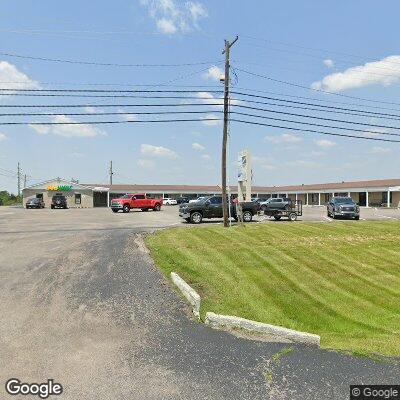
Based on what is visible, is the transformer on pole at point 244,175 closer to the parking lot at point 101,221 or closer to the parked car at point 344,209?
the parking lot at point 101,221

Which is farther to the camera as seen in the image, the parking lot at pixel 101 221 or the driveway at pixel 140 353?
the parking lot at pixel 101 221

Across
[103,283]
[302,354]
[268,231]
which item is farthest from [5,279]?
[268,231]

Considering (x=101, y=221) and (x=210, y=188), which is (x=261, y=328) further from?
(x=210, y=188)

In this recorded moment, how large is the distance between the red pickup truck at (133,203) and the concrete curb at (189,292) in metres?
31.3

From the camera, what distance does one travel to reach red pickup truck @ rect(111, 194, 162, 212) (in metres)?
41.2

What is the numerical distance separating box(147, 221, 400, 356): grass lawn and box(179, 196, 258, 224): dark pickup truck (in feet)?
25.0

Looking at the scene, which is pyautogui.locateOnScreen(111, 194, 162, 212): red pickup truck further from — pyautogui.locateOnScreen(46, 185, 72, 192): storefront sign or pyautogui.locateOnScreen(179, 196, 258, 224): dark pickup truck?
pyautogui.locateOnScreen(46, 185, 72, 192): storefront sign

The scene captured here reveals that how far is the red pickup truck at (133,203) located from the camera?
135 ft

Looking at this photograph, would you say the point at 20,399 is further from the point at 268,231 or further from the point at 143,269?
the point at 268,231

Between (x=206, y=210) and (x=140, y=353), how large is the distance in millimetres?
21468

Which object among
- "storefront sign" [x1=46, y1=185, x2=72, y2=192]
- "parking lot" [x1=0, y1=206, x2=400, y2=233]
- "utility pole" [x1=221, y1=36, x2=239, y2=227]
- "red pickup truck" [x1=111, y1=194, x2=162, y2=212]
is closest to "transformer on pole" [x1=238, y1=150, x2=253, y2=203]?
"utility pole" [x1=221, y1=36, x2=239, y2=227]

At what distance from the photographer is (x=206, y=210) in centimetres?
2758

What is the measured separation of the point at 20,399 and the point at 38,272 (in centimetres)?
700

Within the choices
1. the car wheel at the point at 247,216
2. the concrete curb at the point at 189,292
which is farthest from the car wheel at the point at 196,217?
the concrete curb at the point at 189,292
